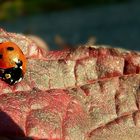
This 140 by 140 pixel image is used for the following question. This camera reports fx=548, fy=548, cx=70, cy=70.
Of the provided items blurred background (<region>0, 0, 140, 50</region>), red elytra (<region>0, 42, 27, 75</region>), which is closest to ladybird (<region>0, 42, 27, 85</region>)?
red elytra (<region>0, 42, 27, 75</region>)

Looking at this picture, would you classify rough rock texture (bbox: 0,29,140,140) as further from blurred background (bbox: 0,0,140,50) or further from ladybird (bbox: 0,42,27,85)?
blurred background (bbox: 0,0,140,50)

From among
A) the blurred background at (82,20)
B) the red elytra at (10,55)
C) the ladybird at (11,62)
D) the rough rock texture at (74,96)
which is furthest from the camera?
the blurred background at (82,20)

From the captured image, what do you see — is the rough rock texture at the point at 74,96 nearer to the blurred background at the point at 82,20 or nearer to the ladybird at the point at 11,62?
the ladybird at the point at 11,62

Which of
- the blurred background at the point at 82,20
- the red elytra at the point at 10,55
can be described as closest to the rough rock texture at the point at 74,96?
the red elytra at the point at 10,55

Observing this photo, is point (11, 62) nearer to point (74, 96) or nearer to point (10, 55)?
point (10, 55)

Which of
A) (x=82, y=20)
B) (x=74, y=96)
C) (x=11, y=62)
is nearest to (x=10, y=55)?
(x=11, y=62)
